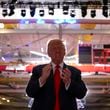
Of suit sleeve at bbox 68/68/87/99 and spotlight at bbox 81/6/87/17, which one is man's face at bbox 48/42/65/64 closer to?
suit sleeve at bbox 68/68/87/99

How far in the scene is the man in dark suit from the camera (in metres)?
2.14

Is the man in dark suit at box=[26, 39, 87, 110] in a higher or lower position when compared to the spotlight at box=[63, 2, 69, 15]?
lower

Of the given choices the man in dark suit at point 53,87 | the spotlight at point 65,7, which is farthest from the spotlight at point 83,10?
the man in dark suit at point 53,87

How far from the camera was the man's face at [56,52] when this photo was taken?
2184mm

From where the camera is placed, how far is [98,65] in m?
8.34

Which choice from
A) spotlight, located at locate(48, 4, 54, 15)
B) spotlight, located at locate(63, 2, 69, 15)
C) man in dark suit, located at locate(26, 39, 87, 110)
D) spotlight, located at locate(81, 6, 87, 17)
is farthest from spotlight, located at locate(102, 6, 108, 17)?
man in dark suit, located at locate(26, 39, 87, 110)

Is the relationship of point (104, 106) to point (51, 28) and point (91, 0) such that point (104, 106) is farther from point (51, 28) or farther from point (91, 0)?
point (91, 0)

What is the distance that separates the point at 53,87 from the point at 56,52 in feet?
0.70

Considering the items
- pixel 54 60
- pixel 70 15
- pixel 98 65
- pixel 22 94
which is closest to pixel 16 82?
pixel 22 94

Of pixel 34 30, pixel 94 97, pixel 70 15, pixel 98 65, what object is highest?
pixel 70 15

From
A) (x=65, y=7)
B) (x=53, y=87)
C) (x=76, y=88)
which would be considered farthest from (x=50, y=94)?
(x=65, y=7)

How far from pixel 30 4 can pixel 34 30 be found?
10.4ft

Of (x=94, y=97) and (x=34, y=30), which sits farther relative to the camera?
(x=94, y=97)

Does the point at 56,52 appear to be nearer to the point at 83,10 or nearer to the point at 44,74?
the point at 44,74
